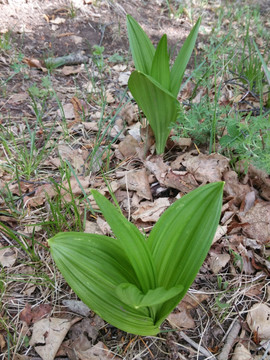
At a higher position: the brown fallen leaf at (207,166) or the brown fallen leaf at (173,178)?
the brown fallen leaf at (207,166)

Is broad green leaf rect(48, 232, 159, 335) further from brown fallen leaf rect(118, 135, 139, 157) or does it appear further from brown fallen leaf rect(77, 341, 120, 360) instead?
brown fallen leaf rect(118, 135, 139, 157)

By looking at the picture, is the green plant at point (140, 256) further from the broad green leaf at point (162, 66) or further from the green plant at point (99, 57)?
the green plant at point (99, 57)

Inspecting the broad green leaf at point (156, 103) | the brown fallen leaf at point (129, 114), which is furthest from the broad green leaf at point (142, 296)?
the brown fallen leaf at point (129, 114)

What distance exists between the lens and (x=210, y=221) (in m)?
1.10

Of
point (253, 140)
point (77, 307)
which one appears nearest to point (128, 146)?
point (253, 140)

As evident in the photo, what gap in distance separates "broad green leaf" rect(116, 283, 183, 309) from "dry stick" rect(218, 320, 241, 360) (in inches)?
18.3

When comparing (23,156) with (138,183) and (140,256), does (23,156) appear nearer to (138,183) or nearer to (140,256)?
(138,183)

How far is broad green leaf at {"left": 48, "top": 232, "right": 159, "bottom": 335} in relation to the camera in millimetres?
1109

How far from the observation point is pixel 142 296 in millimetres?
967

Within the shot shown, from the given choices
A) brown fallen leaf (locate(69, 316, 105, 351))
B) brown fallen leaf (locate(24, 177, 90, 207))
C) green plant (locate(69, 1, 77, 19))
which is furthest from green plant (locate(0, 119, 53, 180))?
green plant (locate(69, 1, 77, 19))

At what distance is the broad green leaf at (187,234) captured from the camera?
3.57ft

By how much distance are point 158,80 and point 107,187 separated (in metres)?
0.67

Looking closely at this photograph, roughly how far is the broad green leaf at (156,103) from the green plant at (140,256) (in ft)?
2.76

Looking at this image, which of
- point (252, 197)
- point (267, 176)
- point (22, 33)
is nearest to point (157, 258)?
point (252, 197)
